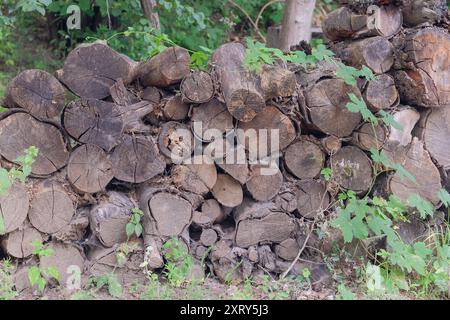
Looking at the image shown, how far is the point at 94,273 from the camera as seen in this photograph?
412cm

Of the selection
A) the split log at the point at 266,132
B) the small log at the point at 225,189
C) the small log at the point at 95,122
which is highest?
the small log at the point at 95,122

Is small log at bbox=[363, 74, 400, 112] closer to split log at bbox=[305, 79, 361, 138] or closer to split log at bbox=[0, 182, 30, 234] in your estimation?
split log at bbox=[305, 79, 361, 138]

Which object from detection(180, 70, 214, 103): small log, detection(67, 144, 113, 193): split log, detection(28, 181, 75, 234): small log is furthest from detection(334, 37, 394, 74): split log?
detection(28, 181, 75, 234): small log

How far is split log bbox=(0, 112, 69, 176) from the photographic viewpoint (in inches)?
156

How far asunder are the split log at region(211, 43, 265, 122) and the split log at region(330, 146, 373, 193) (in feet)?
2.49

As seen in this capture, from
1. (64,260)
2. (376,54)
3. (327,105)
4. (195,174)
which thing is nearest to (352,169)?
(327,105)

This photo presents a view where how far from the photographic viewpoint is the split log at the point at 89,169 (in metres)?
4.03

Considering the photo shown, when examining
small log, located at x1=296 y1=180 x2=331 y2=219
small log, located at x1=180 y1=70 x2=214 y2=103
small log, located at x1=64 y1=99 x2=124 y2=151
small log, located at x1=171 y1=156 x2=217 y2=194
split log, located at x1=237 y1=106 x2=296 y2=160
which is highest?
small log, located at x1=180 y1=70 x2=214 y2=103

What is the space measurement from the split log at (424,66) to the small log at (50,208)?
2.51 meters

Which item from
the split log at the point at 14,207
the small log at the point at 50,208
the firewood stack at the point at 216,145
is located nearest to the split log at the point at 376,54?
the firewood stack at the point at 216,145

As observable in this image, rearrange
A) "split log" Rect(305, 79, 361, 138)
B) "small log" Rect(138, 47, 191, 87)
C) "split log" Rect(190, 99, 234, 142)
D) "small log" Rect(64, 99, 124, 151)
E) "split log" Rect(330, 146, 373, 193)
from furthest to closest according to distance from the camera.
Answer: "split log" Rect(330, 146, 373, 193) < "split log" Rect(305, 79, 361, 138) < "split log" Rect(190, 99, 234, 142) < "small log" Rect(138, 47, 191, 87) < "small log" Rect(64, 99, 124, 151)

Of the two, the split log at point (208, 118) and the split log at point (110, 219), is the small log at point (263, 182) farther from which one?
the split log at point (110, 219)

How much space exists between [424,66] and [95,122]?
2.33 m

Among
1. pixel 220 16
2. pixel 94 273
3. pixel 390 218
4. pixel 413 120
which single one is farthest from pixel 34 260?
pixel 220 16
